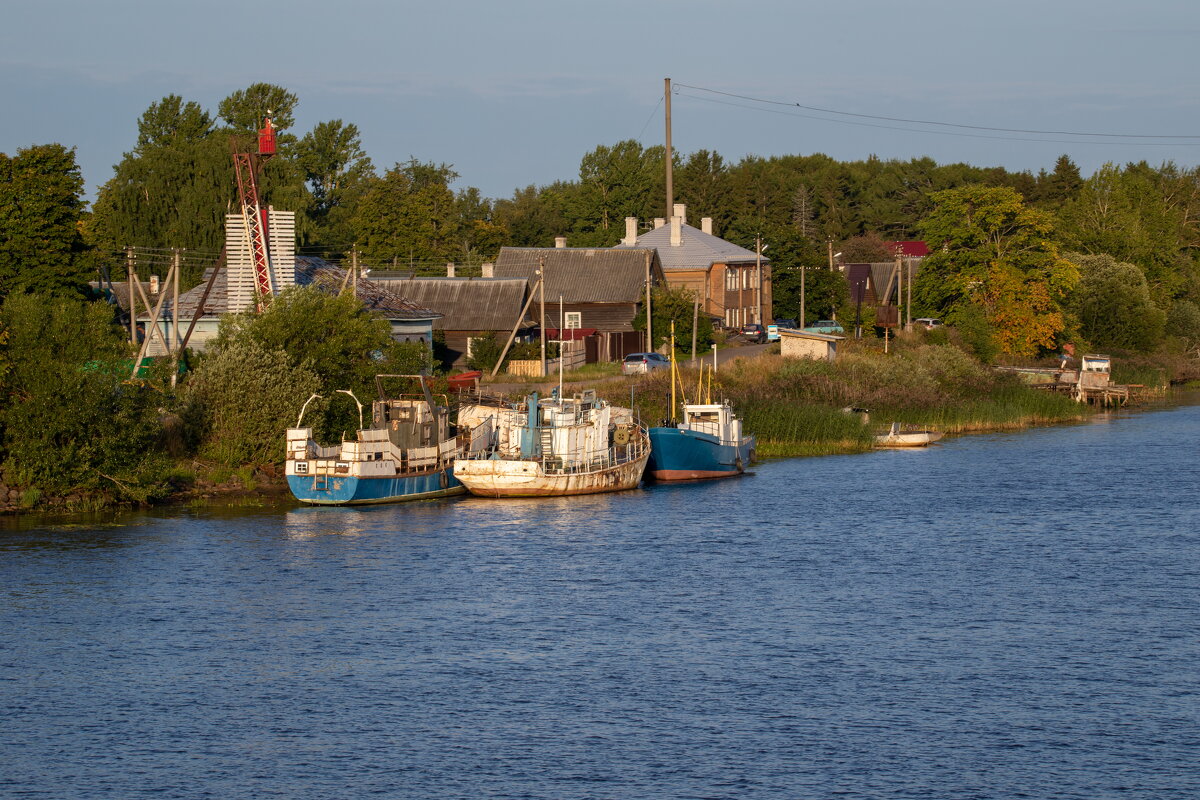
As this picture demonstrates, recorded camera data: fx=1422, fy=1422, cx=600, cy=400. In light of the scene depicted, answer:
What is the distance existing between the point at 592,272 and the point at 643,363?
20.1 m

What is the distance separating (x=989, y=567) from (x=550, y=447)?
1737 centimetres

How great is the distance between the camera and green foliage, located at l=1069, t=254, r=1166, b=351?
102938mm

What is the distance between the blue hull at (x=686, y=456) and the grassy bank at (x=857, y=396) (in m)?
6.50

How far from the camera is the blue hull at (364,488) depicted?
47.5 m

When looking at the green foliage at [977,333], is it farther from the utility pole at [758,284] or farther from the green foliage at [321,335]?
the green foliage at [321,335]

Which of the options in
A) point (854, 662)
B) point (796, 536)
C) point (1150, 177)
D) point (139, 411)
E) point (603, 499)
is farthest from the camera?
point (1150, 177)

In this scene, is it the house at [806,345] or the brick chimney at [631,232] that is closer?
the house at [806,345]

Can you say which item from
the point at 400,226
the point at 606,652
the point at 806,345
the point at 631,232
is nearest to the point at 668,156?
the point at 631,232

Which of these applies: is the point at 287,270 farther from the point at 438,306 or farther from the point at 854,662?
the point at 854,662

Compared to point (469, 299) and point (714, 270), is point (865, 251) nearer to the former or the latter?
point (714, 270)

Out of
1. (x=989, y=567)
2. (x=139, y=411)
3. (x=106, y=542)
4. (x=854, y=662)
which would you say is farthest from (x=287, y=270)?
(x=854, y=662)

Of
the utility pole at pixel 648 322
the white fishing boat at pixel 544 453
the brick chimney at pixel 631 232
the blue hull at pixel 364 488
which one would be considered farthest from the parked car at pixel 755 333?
the blue hull at pixel 364 488

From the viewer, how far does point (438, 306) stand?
83.3 meters

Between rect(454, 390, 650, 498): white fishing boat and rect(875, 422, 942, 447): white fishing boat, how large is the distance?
55.6 feet
